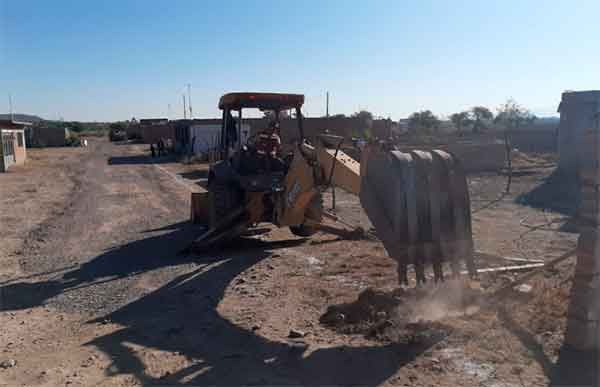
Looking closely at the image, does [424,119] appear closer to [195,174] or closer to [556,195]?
[195,174]

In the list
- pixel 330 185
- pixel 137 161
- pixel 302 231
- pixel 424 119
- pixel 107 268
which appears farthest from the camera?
pixel 424 119

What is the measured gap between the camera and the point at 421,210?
5.69 metres

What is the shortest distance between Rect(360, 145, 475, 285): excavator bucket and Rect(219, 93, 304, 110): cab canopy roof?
459cm

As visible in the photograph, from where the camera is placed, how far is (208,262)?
9.66m

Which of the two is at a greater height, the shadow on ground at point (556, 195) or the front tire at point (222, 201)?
the front tire at point (222, 201)

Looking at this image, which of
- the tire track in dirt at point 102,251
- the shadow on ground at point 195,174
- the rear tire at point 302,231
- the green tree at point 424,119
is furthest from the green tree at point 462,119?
the rear tire at point 302,231

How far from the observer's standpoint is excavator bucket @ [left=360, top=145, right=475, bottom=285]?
562 cm

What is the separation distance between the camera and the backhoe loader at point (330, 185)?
570 cm

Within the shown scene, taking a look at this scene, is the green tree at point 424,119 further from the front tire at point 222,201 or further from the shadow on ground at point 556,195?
the front tire at point 222,201

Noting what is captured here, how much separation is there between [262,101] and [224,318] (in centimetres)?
471

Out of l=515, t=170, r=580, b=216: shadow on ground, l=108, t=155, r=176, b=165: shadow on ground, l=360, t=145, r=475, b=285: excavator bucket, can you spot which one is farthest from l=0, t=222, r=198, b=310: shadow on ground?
l=108, t=155, r=176, b=165: shadow on ground

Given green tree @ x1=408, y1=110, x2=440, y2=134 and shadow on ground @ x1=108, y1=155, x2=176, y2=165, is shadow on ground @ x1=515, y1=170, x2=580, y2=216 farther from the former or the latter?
green tree @ x1=408, y1=110, x2=440, y2=134

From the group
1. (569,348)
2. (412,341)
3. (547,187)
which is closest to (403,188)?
(412,341)

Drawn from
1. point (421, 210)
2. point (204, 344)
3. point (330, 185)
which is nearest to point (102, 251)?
point (330, 185)
